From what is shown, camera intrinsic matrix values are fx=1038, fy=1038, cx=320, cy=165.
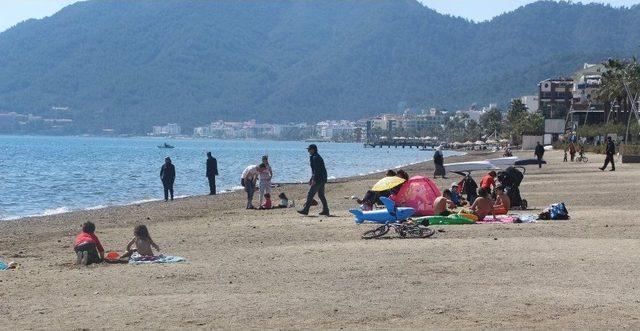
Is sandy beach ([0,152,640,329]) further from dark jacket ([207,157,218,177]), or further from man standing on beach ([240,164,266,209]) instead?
dark jacket ([207,157,218,177])

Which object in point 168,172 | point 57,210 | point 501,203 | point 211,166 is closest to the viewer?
point 501,203

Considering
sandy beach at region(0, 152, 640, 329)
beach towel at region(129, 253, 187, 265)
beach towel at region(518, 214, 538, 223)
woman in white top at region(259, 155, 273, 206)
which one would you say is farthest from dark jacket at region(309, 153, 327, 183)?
beach towel at region(129, 253, 187, 265)

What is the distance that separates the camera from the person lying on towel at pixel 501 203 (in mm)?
19500

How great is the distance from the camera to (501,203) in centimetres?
1973

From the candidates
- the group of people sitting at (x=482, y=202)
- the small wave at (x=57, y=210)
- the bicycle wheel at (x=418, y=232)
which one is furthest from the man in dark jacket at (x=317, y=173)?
the small wave at (x=57, y=210)

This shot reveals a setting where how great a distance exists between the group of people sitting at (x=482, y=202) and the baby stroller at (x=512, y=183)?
22 centimetres

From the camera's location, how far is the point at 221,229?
19.2 m

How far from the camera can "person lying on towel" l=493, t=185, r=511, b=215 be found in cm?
1950

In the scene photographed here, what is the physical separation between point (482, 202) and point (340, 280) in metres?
7.39

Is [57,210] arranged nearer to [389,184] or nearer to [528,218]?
[389,184]

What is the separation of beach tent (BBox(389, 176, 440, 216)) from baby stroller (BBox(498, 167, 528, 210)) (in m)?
2.87

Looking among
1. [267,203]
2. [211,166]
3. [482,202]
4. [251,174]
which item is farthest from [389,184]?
[211,166]

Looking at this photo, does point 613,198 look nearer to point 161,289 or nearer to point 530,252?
point 530,252

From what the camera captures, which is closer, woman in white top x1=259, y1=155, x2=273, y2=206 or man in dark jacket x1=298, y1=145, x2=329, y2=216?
man in dark jacket x1=298, y1=145, x2=329, y2=216
